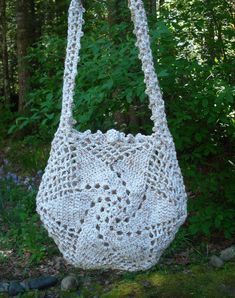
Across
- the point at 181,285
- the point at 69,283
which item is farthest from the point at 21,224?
the point at 181,285

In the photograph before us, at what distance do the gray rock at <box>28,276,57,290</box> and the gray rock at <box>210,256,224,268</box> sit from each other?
1.03 m

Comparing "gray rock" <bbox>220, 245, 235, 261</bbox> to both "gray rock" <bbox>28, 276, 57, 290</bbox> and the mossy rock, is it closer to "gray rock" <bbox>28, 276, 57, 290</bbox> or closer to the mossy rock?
the mossy rock

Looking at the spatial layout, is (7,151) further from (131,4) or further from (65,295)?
(131,4)

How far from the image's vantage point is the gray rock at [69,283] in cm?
320

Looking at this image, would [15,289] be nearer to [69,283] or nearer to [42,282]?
[42,282]

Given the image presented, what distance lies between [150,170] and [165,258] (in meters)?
1.91

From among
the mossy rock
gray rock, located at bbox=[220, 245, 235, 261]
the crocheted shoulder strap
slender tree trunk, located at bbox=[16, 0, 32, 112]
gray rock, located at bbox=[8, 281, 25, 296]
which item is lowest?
the mossy rock

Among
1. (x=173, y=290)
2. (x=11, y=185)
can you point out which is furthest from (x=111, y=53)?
(x=11, y=185)

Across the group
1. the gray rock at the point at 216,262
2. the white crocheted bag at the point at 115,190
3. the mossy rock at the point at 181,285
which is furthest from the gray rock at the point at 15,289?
the white crocheted bag at the point at 115,190

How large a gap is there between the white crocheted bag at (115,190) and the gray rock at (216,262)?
1.72 meters

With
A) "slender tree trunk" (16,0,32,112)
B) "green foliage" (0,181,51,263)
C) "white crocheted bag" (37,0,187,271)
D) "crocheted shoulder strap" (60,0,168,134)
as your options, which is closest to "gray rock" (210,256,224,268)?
"green foliage" (0,181,51,263)

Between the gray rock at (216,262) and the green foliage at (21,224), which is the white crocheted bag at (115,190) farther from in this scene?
the green foliage at (21,224)

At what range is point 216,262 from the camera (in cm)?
339

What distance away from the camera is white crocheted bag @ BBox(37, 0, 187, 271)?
173 centimetres
